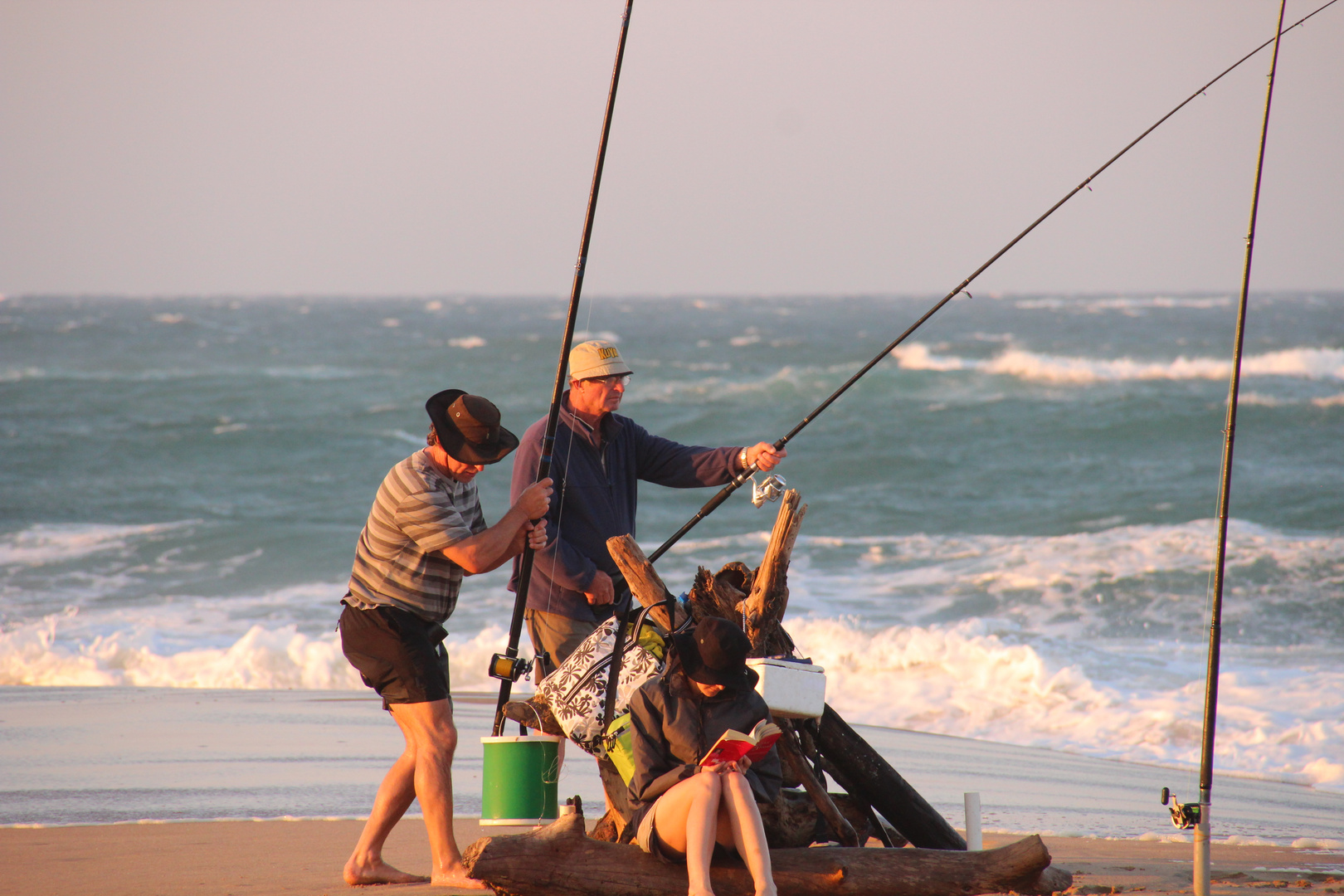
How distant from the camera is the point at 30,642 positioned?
8422 millimetres

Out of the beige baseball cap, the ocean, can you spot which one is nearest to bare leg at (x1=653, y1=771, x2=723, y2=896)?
the beige baseball cap

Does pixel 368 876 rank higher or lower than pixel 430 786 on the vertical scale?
lower

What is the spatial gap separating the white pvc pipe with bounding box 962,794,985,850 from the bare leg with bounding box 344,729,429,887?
4.77 feet

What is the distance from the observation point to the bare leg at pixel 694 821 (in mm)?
2789

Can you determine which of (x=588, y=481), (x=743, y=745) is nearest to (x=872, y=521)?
(x=588, y=481)

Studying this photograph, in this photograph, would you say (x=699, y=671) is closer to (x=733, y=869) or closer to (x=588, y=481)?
(x=733, y=869)

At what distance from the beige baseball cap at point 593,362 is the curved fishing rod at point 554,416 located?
0.30 ft

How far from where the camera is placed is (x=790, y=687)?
10.3 feet

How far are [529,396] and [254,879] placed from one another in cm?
1807

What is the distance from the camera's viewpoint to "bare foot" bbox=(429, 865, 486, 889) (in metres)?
3.24

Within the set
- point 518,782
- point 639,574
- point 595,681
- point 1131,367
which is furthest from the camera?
point 1131,367

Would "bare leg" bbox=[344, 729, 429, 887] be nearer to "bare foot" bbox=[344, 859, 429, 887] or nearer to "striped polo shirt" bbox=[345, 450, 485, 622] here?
"bare foot" bbox=[344, 859, 429, 887]

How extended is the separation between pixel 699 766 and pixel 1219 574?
4.09 ft

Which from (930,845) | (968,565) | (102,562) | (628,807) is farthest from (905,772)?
(102,562)
